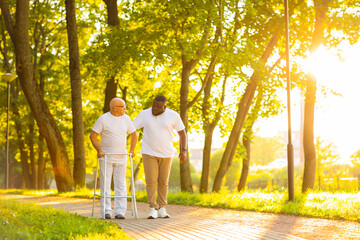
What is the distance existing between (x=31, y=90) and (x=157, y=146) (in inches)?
432

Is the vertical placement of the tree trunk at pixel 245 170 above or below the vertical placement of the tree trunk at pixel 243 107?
below

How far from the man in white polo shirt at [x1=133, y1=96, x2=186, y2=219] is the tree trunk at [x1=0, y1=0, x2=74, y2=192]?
10733mm

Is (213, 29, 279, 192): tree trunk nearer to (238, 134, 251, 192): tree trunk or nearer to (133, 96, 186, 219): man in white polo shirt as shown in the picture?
(238, 134, 251, 192): tree trunk

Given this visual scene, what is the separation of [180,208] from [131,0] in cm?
1135

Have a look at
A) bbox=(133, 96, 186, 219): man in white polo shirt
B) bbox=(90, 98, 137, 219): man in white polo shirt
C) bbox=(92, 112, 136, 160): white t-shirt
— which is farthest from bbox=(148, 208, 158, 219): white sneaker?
bbox=(92, 112, 136, 160): white t-shirt

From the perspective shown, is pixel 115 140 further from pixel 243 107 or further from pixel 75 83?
pixel 243 107

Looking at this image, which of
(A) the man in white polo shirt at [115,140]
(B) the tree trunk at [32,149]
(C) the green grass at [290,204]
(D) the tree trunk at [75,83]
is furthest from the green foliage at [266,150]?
(A) the man in white polo shirt at [115,140]

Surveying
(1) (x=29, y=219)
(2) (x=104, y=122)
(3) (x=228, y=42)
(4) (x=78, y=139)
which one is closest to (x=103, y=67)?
(4) (x=78, y=139)

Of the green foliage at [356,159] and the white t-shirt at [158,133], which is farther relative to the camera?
A: the green foliage at [356,159]

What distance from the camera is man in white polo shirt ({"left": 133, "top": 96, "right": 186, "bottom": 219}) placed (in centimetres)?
897

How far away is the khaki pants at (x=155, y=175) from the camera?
29.5 feet

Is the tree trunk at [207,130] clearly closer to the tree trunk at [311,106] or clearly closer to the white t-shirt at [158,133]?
the tree trunk at [311,106]

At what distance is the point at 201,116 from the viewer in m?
24.2

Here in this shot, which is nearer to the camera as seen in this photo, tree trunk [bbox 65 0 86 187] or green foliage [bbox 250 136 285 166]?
tree trunk [bbox 65 0 86 187]
